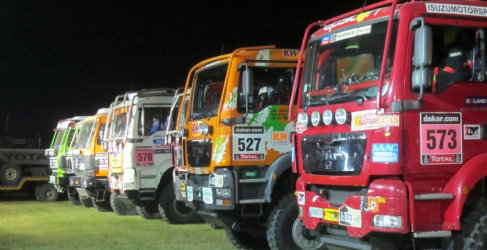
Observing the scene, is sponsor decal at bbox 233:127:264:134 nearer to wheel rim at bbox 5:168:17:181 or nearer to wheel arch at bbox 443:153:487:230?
wheel arch at bbox 443:153:487:230

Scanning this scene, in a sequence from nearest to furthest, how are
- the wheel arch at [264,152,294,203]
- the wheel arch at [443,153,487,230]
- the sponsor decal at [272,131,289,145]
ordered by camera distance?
1. the wheel arch at [443,153,487,230]
2. the wheel arch at [264,152,294,203]
3. the sponsor decal at [272,131,289,145]

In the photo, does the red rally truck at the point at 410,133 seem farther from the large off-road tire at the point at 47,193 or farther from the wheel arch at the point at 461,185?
A: the large off-road tire at the point at 47,193

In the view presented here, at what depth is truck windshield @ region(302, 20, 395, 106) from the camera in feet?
19.6

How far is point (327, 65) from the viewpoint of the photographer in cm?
676

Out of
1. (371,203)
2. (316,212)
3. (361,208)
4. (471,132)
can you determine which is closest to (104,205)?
(316,212)

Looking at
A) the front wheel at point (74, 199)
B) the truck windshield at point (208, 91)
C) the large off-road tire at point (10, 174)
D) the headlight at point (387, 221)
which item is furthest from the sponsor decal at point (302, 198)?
the large off-road tire at point (10, 174)

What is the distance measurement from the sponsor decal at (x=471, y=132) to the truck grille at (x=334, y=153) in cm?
92

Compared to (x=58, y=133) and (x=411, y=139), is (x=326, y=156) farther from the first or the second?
(x=58, y=133)

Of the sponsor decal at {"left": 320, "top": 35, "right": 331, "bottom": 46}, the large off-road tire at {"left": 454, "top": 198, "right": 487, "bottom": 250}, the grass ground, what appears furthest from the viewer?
the grass ground

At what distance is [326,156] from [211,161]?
2.81 meters

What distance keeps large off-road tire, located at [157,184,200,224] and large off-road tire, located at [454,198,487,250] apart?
7.84m

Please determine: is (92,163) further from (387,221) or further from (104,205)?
(387,221)

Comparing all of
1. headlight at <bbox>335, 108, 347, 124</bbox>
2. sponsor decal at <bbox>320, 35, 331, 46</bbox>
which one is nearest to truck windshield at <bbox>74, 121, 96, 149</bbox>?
sponsor decal at <bbox>320, 35, 331, 46</bbox>

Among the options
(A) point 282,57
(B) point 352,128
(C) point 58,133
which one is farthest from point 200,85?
(C) point 58,133
